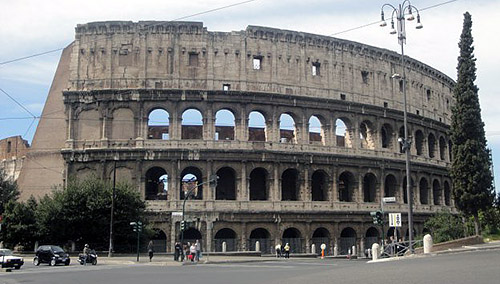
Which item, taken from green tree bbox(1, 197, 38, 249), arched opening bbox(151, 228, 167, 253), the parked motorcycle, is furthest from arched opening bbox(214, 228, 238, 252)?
green tree bbox(1, 197, 38, 249)

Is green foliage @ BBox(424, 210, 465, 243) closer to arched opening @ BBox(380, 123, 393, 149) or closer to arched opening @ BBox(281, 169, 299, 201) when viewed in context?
arched opening @ BBox(380, 123, 393, 149)

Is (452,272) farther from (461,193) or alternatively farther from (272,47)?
(272,47)

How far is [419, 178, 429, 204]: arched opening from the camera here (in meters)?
46.7

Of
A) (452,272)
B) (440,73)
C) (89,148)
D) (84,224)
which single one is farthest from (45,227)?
(440,73)

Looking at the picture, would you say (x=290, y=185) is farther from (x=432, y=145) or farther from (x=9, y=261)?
(x=9, y=261)

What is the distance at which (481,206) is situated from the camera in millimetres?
32188

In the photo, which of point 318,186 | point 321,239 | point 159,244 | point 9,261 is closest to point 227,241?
point 159,244

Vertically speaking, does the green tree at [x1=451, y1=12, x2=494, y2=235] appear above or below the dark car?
above

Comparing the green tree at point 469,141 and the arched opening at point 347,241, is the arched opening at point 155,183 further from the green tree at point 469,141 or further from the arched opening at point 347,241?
the green tree at point 469,141

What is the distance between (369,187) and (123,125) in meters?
18.8

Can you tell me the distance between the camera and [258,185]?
40969 millimetres

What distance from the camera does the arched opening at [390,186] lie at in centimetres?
4378

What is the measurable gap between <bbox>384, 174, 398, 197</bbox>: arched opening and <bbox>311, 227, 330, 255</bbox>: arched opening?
21.9 ft

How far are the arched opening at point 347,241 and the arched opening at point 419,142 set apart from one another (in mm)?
10567
